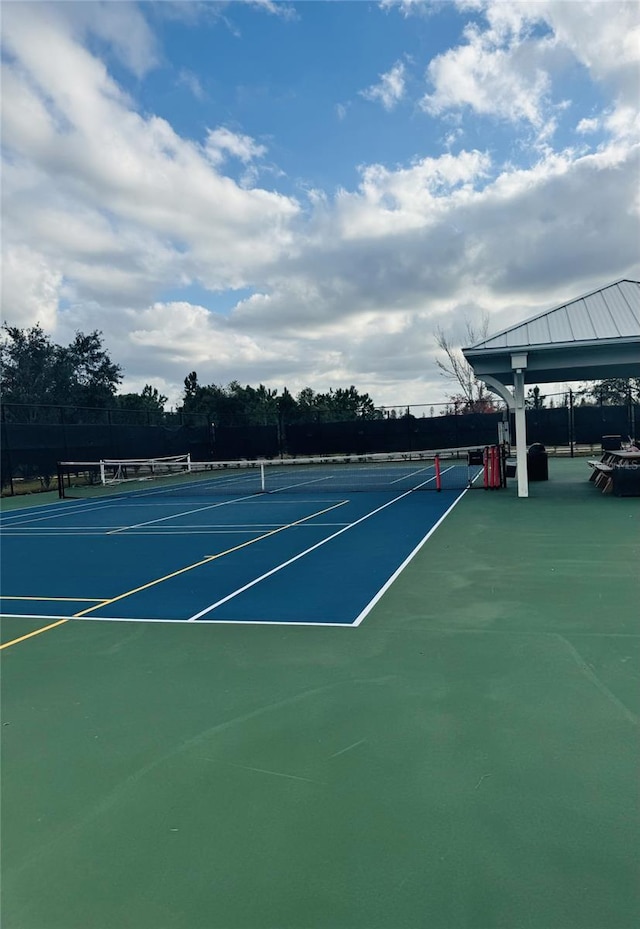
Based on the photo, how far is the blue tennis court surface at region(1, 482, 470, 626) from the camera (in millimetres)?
6613

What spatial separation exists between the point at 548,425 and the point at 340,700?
1102 inches

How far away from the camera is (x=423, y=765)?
3.27 metres

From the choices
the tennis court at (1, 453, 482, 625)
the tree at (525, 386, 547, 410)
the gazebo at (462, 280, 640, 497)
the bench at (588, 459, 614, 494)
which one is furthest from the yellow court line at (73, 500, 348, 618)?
the tree at (525, 386, 547, 410)

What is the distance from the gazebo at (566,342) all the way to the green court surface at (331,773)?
8.75 m

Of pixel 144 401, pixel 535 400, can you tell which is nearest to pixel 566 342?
pixel 535 400

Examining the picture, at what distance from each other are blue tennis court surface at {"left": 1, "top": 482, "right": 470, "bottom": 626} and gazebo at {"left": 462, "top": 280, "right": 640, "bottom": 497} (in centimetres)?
325

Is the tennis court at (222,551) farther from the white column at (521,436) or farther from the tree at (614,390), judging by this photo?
the tree at (614,390)

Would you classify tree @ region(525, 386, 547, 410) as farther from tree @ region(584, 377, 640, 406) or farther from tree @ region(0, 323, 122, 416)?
tree @ region(0, 323, 122, 416)

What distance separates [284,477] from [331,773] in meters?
22.3

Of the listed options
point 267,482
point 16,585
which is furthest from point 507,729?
point 267,482

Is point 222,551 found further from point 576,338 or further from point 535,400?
point 535,400

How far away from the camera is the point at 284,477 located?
2548cm

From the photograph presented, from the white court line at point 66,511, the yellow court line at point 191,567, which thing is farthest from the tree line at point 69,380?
the yellow court line at point 191,567

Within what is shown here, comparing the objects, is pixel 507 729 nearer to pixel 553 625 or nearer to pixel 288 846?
pixel 288 846
